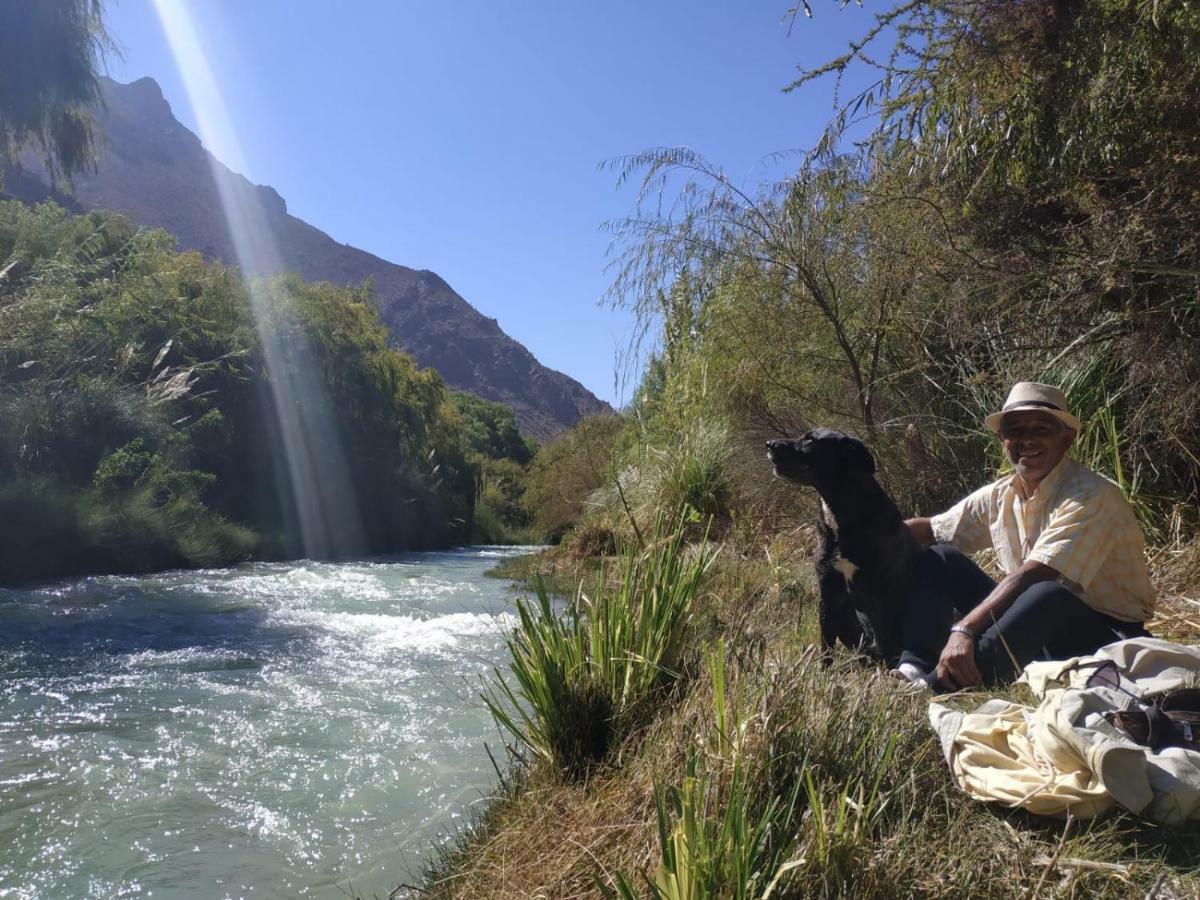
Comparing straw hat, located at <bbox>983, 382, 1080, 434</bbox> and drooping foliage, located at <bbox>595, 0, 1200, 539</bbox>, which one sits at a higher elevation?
drooping foliage, located at <bbox>595, 0, 1200, 539</bbox>

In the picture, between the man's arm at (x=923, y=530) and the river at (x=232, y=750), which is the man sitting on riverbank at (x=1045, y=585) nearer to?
the man's arm at (x=923, y=530)

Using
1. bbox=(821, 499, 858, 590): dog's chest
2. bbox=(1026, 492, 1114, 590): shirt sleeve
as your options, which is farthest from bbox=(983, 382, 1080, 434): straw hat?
bbox=(821, 499, 858, 590): dog's chest

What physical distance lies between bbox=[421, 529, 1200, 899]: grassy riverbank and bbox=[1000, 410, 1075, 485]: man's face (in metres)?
0.89

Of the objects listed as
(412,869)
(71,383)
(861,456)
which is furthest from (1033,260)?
(71,383)

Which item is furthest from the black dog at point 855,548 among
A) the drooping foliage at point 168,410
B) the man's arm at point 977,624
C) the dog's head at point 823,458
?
the drooping foliage at point 168,410

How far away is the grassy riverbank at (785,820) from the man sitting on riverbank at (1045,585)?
0.21 meters

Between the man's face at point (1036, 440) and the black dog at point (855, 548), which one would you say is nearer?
the man's face at point (1036, 440)

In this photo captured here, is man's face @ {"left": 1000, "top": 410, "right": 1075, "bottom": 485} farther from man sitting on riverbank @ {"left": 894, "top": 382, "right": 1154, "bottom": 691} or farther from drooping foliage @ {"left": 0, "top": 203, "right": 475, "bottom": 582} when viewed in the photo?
drooping foliage @ {"left": 0, "top": 203, "right": 475, "bottom": 582}

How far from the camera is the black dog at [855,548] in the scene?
3.49 m

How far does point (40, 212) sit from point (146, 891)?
21.2 metres

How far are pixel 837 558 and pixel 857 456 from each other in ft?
1.43

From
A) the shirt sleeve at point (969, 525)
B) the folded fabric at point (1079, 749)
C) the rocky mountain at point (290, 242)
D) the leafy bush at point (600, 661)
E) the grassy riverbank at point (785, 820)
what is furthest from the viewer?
the rocky mountain at point (290, 242)

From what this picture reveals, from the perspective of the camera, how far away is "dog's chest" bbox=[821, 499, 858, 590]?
350cm

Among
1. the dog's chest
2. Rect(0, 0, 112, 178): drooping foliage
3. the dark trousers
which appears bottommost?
the dark trousers
